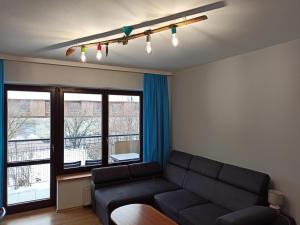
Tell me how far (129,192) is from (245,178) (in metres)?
1.69

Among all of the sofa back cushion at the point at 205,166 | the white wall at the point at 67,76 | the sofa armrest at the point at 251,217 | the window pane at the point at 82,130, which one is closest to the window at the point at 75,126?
the window pane at the point at 82,130

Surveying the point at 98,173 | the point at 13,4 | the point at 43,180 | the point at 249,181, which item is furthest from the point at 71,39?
the point at 249,181

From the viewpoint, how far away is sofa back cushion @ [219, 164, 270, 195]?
8.89 ft

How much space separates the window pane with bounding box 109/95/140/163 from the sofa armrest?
8.32ft

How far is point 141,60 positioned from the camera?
11.9ft

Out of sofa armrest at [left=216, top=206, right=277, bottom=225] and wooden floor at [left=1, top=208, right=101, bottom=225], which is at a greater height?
sofa armrest at [left=216, top=206, right=277, bottom=225]

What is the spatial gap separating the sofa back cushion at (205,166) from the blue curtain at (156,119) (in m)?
0.87

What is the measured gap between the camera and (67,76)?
3.73 m

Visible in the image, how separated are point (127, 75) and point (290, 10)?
9.58 ft

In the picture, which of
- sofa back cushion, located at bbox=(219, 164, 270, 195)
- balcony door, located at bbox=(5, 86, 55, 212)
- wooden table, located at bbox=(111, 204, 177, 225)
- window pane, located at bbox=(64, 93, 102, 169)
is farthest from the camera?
window pane, located at bbox=(64, 93, 102, 169)

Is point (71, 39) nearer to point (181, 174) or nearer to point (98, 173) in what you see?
point (98, 173)

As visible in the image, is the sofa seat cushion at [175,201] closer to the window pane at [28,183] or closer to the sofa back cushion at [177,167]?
the sofa back cushion at [177,167]

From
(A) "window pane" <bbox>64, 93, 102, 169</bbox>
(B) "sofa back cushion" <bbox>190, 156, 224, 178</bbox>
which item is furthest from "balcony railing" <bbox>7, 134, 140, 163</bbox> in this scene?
(B) "sofa back cushion" <bbox>190, 156, 224, 178</bbox>

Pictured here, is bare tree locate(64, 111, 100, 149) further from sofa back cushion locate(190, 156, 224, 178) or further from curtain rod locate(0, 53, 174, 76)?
sofa back cushion locate(190, 156, 224, 178)
